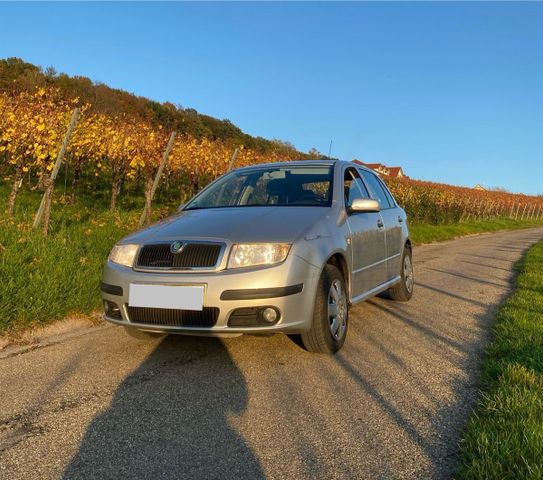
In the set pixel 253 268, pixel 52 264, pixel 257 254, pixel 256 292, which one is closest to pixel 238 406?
pixel 256 292

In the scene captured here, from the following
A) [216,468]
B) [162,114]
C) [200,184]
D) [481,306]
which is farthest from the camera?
[162,114]

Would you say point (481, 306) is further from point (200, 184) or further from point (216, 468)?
point (200, 184)

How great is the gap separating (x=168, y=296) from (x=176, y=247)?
364 millimetres

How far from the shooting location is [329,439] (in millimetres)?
2584

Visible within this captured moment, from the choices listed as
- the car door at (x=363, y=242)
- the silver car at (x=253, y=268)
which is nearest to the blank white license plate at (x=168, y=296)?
the silver car at (x=253, y=268)

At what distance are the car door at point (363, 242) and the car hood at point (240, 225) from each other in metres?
0.48

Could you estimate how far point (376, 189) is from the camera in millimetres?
6031

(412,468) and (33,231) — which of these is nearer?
(412,468)

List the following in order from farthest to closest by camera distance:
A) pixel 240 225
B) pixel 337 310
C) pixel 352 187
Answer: pixel 352 187, pixel 337 310, pixel 240 225

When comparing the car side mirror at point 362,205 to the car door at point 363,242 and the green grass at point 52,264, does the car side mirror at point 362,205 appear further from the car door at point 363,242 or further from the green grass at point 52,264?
the green grass at point 52,264

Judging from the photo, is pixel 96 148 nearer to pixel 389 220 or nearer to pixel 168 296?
pixel 389 220

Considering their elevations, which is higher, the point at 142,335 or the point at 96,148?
the point at 96,148

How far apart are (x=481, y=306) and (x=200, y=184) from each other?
33.9 ft

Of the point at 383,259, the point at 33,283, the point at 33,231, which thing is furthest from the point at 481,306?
the point at 33,231
